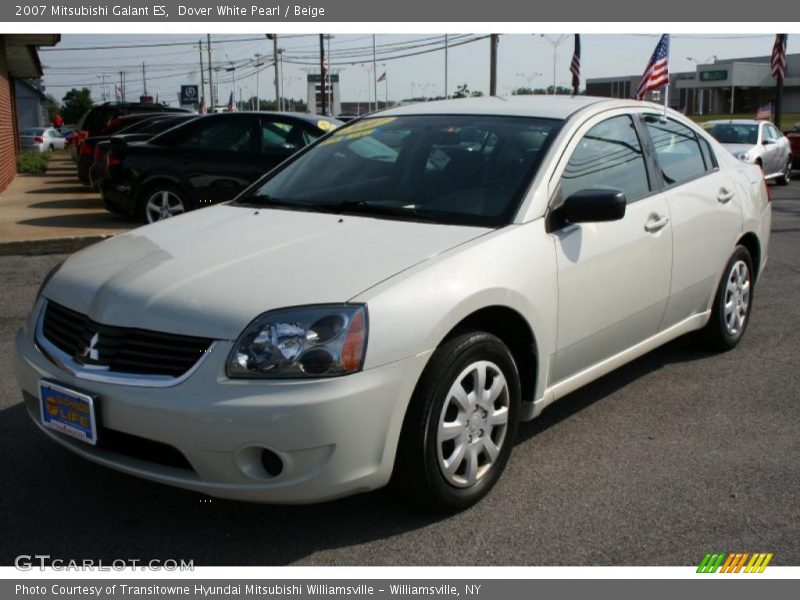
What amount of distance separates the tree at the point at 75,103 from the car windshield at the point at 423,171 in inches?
4270

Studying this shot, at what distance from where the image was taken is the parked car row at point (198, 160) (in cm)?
1123

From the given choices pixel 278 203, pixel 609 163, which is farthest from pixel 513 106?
pixel 278 203

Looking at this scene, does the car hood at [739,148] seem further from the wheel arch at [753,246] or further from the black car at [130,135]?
the wheel arch at [753,246]

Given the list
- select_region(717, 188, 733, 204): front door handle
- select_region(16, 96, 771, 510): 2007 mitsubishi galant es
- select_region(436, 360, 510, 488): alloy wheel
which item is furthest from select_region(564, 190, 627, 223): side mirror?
select_region(717, 188, 733, 204): front door handle

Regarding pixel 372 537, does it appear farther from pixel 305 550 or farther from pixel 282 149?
pixel 282 149

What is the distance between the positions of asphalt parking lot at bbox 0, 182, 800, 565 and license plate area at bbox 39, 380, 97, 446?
394 mm

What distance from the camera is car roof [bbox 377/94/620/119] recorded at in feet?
15.3

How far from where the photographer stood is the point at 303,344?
316 centimetres

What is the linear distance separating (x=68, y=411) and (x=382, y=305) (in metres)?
1.26

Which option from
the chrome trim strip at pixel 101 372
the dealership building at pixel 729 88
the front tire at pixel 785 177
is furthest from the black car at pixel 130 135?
the dealership building at pixel 729 88

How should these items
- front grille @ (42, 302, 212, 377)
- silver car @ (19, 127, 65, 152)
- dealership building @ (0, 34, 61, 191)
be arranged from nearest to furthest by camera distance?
front grille @ (42, 302, 212, 377) < dealership building @ (0, 34, 61, 191) < silver car @ (19, 127, 65, 152)
